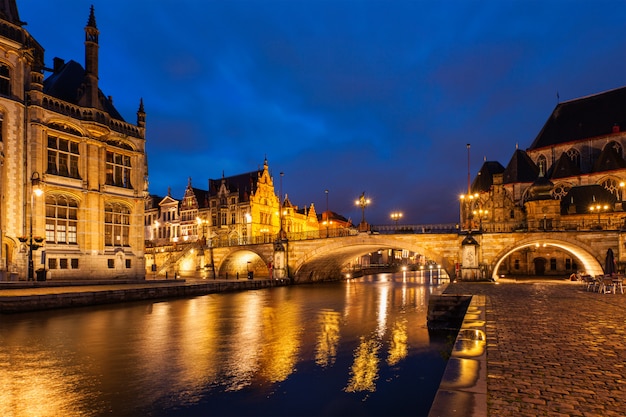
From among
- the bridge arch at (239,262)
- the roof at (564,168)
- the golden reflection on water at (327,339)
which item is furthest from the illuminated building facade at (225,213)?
the golden reflection on water at (327,339)

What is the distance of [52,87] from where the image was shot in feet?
108

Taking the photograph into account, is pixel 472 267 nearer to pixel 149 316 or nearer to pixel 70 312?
pixel 149 316

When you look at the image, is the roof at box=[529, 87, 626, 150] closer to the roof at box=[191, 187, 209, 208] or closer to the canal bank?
Result: the roof at box=[191, 187, 209, 208]

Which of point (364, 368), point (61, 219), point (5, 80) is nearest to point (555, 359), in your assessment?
point (364, 368)

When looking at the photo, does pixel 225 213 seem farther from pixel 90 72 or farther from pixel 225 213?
pixel 90 72

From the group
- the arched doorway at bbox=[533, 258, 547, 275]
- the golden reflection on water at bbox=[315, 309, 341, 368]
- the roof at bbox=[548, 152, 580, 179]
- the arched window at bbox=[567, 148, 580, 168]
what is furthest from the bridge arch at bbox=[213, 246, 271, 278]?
the arched window at bbox=[567, 148, 580, 168]

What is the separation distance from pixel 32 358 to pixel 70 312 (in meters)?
9.31

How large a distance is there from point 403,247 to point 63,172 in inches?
1088

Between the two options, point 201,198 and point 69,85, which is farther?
point 201,198

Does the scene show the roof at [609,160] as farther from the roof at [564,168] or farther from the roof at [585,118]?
the roof at [585,118]

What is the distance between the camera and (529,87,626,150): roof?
60.4 metres

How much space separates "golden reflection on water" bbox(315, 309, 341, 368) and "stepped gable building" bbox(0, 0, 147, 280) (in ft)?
58.6

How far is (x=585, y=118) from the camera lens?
6350cm

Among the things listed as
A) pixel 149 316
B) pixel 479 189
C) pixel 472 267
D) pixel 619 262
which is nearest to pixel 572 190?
pixel 479 189
